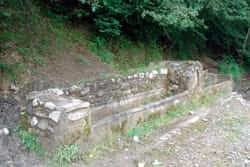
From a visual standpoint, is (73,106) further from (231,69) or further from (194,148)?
(231,69)

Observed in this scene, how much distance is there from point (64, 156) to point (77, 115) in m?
0.40

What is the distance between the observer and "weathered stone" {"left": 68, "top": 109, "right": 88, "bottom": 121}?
2.03m

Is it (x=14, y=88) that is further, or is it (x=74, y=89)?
(x=14, y=88)

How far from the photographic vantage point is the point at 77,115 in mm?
2090

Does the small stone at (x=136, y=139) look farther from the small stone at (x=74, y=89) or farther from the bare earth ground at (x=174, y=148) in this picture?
the small stone at (x=74, y=89)

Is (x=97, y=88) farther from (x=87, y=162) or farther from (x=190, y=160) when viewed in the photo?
(x=190, y=160)

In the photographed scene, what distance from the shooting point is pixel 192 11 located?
16.2ft

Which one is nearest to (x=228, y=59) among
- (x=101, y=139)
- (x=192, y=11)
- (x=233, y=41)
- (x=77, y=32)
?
(x=233, y=41)

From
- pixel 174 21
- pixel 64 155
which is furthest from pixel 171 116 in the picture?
pixel 174 21

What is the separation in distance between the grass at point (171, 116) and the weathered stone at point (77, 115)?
839mm

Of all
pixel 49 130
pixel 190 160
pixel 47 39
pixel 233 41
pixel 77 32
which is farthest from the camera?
pixel 233 41

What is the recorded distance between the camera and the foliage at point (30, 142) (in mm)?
2103

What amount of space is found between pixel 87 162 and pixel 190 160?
111 centimetres

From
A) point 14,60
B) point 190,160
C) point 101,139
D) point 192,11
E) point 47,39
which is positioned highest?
point 192,11
